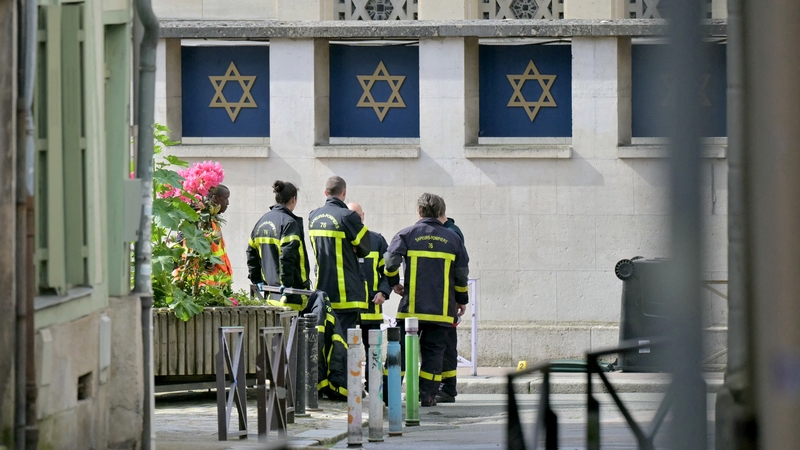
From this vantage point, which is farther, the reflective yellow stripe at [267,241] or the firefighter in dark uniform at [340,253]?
the reflective yellow stripe at [267,241]

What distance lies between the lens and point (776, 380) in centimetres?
221

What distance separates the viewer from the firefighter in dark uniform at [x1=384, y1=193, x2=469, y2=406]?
12.7m

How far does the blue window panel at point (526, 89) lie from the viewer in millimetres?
16922

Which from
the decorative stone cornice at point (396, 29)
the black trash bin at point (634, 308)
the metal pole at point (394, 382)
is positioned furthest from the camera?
the decorative stone cornice at point (396, 29)

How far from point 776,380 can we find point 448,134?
48.2 ft

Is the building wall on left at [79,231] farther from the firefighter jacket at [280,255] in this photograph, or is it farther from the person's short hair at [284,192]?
the person's short hair at [284,192]

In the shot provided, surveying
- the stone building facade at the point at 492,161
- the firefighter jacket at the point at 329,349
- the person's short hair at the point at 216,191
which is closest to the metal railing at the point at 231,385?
the firefighter jacket at the point at 329,349

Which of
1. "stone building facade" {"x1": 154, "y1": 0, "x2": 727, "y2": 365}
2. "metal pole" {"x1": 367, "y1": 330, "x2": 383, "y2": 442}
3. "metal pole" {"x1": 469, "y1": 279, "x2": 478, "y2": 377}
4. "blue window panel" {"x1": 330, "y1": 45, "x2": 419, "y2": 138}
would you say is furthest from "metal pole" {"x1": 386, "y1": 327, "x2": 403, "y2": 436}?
"blue window panel" {"x1": 330, "y1": 45, "x2": 419, "y2": 138}

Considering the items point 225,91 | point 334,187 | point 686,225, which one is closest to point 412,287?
point 334,187

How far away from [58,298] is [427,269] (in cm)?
541

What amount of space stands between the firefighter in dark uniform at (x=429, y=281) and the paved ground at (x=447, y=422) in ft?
1.61

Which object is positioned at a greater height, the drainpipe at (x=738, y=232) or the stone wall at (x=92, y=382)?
the drainpipe at (x=738, y=232)

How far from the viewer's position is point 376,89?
1712cm

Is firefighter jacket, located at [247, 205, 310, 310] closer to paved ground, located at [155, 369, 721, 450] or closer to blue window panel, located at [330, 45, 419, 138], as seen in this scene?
paved ground, located at [155, 369, 721, 450]
